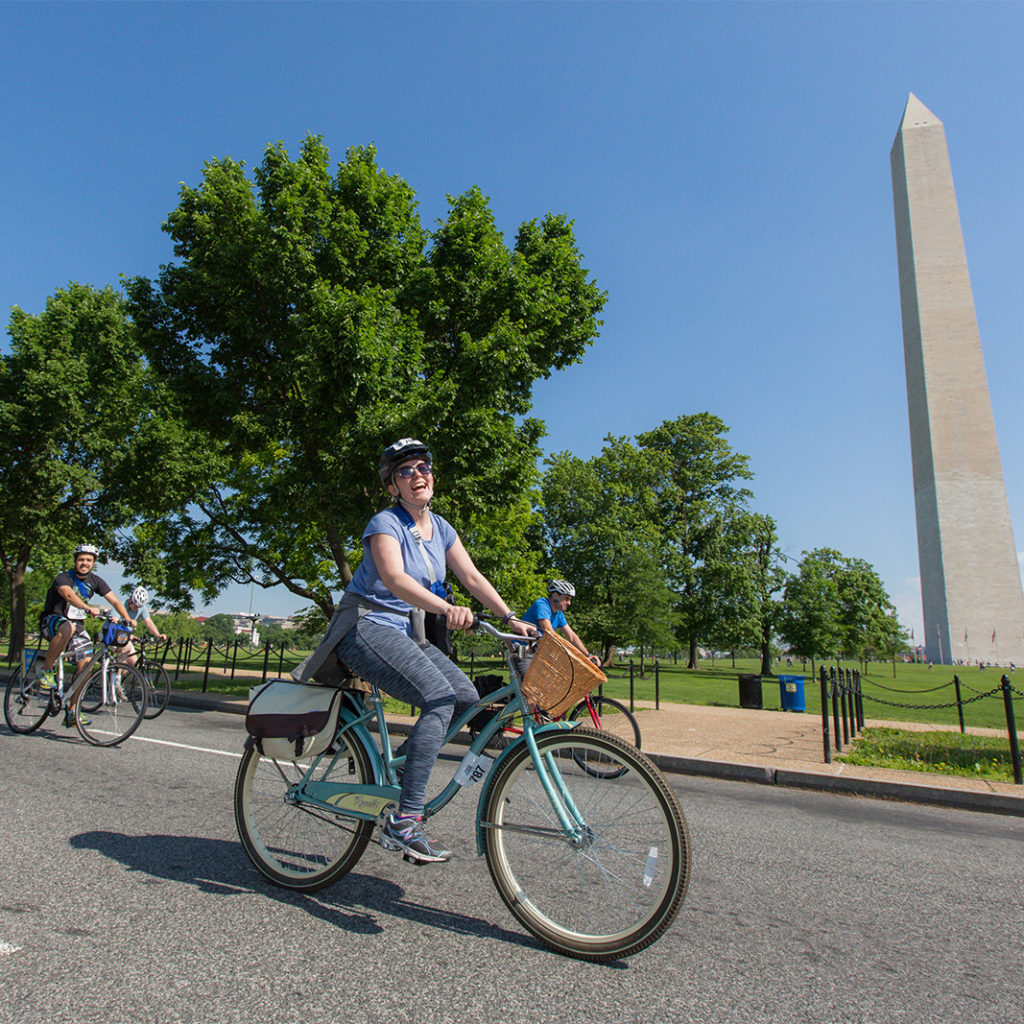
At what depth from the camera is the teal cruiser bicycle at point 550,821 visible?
8.25 feet

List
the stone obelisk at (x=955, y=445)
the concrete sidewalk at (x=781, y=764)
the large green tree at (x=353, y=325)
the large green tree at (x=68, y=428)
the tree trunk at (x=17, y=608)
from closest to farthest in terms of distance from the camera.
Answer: the concrete sidewalk at (x=781, y=764), the large green tree at (x=353, y=325), the large green tree at (x=68, y=428), the tree trunk at (x=17, y=608), the stone obelisk at (x=955, y=445)

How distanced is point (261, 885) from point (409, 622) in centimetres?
139

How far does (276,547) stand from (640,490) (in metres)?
29.0

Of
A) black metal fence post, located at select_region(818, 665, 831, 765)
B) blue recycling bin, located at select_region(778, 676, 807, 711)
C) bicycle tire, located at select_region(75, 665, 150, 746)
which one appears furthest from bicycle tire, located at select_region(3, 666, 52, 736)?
blue recycling bin, located at select_region(778, 676, 807, 711)

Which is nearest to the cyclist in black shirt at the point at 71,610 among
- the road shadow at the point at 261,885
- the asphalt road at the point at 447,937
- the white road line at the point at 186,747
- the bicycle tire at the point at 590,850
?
the white road line at the point at 186,747

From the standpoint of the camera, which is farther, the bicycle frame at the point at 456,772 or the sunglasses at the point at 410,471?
the sunglasses at the point at 410,471

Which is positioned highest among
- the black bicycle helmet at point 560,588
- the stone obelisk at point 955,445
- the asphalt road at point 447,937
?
the stone obelisk at point 955,445

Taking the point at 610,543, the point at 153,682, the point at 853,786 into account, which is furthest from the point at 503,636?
the point at 610,543

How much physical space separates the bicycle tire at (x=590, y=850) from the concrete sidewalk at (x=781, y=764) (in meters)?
5.39

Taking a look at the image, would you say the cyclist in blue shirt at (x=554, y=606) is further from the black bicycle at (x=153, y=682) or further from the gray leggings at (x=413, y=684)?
the black bicycle at (x=153, y=682)

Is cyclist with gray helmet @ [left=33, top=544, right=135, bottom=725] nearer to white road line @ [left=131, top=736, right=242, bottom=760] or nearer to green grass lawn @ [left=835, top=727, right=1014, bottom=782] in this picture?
white road line @ [left=131, top=736, right=242, bottom=760]

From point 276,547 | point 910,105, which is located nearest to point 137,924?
point 276,547

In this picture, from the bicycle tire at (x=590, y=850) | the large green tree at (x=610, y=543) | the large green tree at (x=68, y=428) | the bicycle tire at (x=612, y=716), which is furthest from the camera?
the large green tree at (x=610, y=543)

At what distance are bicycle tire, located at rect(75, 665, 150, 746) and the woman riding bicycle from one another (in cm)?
519
